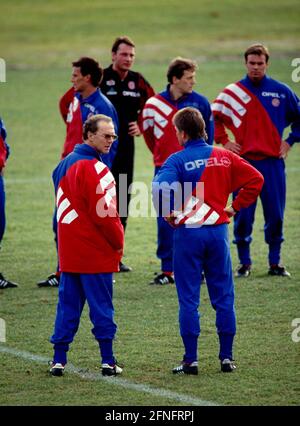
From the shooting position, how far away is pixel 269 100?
11.7 m

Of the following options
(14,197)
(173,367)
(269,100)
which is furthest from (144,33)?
(173,367)

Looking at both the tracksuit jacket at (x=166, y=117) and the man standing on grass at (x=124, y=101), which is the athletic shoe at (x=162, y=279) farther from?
the tracksuit jacket at (x=166, y=117)

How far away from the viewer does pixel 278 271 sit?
38.2ft

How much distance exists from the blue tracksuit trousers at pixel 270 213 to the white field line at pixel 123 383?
3396mm

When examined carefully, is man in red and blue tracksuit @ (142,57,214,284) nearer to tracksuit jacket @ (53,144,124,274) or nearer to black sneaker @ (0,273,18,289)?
black sneaker @ (0,273,18,289)

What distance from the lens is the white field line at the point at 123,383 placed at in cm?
763

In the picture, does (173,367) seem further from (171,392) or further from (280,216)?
(280,216)

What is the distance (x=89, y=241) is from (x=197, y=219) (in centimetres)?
78

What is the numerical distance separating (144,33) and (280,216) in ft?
85.8

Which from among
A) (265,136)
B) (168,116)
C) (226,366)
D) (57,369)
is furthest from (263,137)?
(57,369)

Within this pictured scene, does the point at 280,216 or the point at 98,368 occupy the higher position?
the point at 280,216
